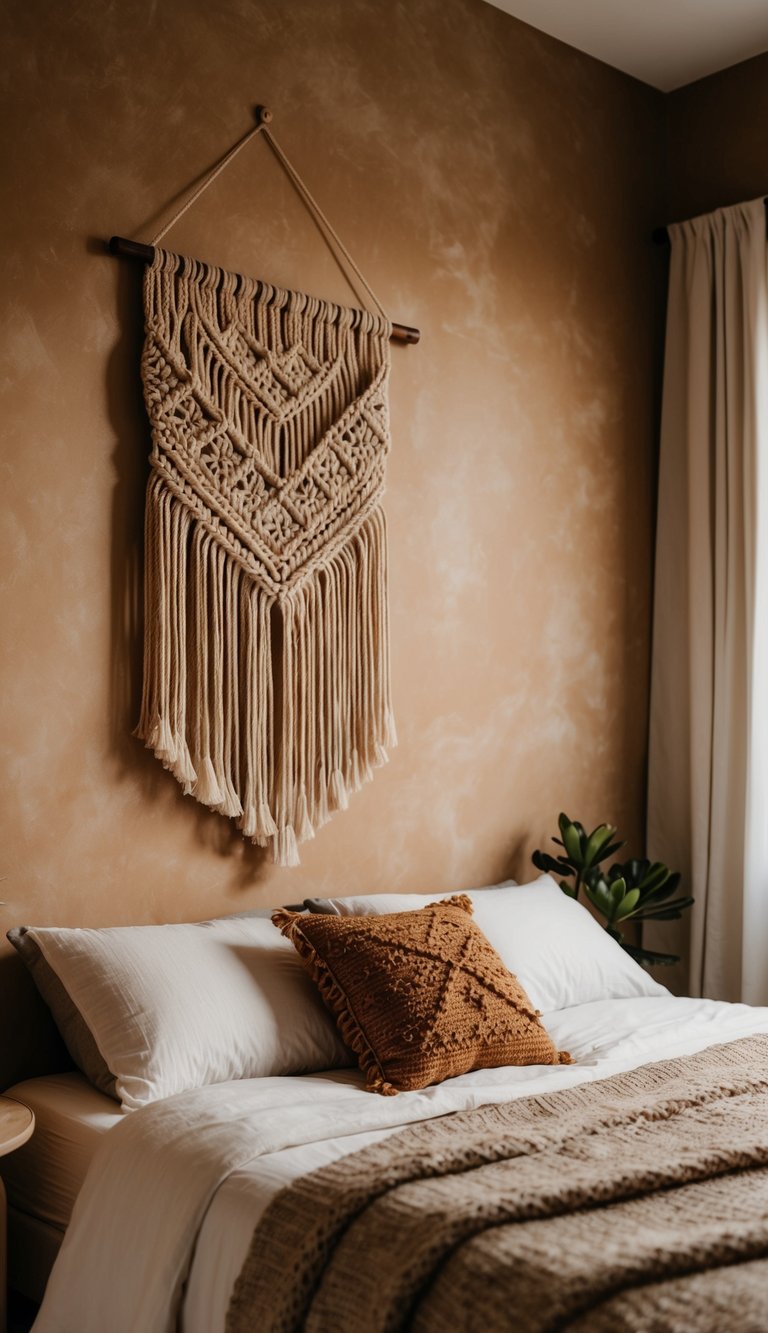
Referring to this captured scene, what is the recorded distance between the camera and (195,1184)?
1.80 meters

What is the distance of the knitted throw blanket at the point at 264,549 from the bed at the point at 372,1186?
0.40 metres

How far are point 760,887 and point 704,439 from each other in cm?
124

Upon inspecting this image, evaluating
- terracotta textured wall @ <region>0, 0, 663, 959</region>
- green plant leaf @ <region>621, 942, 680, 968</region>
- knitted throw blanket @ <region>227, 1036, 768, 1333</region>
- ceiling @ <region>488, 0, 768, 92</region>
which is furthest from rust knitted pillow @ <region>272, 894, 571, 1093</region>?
ceiling @ <region>488, 0, 768, 92</region>

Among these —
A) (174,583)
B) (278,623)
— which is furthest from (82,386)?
(278,623)

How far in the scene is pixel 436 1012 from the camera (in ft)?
7.49

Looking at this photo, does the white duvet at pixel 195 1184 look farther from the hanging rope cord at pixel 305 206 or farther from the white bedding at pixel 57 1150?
the hanging rope cord at pixel 305 206

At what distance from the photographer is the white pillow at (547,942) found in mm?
2760

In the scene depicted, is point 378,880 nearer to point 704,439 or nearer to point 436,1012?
point 436,1012

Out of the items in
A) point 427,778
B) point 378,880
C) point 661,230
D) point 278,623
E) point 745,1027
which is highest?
point 661,230

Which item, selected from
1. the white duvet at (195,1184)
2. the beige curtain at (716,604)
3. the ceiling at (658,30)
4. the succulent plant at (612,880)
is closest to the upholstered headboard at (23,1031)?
the white duvet at (195,1184)

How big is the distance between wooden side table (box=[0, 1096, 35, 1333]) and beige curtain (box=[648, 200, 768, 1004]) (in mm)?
2063

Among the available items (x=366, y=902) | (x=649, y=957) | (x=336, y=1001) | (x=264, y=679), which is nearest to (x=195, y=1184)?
(x=336, y=1001)

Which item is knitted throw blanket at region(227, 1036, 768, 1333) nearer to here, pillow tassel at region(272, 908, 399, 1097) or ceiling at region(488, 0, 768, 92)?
pillow tassel at region(272, 908, 399, 1097)

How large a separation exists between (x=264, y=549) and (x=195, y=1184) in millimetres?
1352
